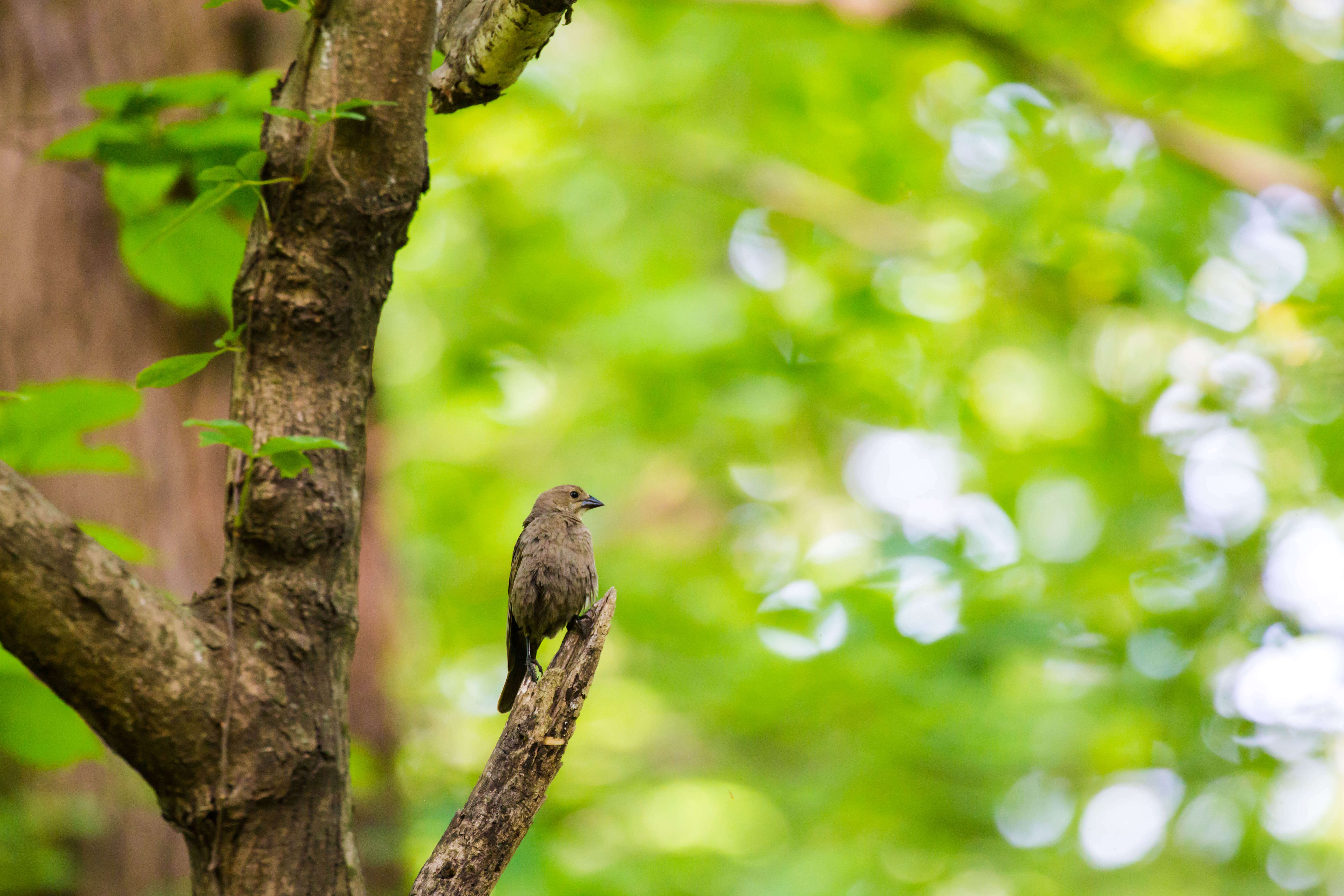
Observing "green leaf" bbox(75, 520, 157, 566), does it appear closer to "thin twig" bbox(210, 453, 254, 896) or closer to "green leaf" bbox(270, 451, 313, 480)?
"thin twig" bbox(210, 453, 254, 896)

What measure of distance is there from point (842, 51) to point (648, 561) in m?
4.20

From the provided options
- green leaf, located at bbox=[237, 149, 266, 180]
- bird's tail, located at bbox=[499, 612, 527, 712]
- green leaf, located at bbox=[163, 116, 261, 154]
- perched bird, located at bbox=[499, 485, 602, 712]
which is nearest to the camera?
green leaf, located at bbox=[237, 149, 266, 180]

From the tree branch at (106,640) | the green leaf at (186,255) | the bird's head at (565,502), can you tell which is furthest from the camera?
the bird's head at (565,502)

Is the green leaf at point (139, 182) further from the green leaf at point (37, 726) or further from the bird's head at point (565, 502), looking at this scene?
the bird's head at point (565, 502)

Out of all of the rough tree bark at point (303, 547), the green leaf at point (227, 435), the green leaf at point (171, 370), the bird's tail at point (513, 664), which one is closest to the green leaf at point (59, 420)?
the green leaf at point (171, 370)

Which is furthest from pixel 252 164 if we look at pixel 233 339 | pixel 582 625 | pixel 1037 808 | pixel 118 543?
pixel 1037 808

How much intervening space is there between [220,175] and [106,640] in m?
0.80

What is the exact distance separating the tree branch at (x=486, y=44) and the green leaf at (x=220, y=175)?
41 cm

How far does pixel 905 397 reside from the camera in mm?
6367

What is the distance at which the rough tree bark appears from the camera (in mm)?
1751

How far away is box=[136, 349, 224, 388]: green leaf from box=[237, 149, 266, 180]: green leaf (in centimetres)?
32

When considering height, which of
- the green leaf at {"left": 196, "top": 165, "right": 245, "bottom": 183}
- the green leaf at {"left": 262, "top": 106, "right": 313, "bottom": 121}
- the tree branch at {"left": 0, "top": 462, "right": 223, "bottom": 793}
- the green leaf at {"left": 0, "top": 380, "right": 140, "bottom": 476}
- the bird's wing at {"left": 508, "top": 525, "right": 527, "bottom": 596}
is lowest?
the tree branch at {"left": 0, "top": 462, "right": 223, "bottom": 793}

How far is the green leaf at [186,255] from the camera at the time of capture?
2492mm

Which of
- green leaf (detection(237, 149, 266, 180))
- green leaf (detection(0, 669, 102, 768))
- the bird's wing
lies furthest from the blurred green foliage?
the bird's wing
